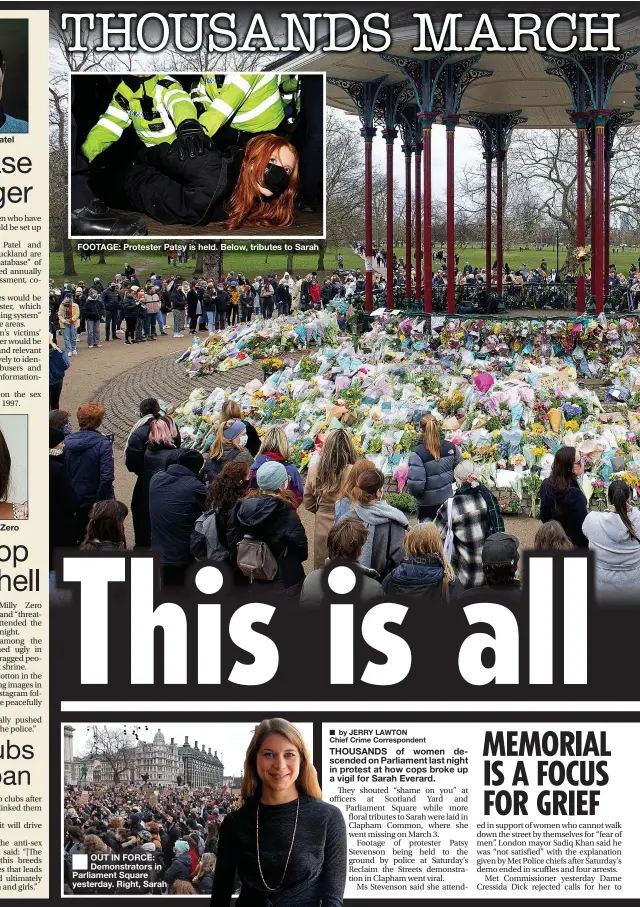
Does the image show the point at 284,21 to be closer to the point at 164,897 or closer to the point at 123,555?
the point at 123,555

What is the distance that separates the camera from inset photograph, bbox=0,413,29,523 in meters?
7.08

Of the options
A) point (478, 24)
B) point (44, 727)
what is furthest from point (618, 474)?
Result: point (44, 727)

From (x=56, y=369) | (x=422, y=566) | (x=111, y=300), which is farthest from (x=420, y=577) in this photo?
(x=111, y=300)

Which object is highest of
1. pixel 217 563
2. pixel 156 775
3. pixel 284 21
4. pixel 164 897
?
pixel 284 21

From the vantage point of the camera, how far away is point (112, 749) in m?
6.62

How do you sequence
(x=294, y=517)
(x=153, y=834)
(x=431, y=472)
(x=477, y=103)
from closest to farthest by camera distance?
(x=153, y=834) → (x=294, y=517) → (x=431, y=472) → (x=477, y=103)

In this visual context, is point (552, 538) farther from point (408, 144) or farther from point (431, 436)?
point (408, 144)

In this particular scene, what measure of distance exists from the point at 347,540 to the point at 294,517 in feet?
2.20

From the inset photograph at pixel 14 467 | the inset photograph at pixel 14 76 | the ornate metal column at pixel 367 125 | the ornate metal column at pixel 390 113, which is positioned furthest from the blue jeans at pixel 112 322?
the inset photograph at pixel 14 467

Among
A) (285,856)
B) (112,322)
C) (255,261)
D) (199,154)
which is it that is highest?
(255,261)

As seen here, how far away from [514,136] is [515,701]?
39.0m

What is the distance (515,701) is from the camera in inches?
258

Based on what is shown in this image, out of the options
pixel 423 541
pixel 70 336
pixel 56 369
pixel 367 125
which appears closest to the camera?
pixel 423 541

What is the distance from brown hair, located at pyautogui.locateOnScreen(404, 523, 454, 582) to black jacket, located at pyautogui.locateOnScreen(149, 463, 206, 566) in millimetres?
1681
